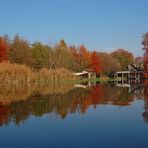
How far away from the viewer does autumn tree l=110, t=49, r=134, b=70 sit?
101562 millimetres

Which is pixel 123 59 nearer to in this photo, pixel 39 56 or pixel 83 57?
pixel 83 57

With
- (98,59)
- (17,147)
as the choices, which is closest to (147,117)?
(17,147)

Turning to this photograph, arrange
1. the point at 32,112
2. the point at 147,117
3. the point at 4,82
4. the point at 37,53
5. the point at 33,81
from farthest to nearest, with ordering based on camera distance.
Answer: the point at 37,53 → the point at 33,81 → the point at 4,82 → the point at 32,112 → the point at 147,117

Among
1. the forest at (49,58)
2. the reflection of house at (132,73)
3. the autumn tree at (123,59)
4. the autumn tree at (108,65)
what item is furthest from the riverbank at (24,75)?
the autumn tree at (123,59)

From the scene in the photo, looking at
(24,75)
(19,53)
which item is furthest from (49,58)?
(24,75)

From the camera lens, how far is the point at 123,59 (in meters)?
105

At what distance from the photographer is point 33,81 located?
53094 millimetres

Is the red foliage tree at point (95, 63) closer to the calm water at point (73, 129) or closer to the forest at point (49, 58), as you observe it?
the forest at point (49, 58)

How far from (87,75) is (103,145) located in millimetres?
77390

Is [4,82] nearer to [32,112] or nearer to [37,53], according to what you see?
[37,53]

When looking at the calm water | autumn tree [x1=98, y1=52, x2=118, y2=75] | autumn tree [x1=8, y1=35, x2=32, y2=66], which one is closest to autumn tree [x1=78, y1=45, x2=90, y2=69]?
autumn tree [x1=98, y1=52, x2=118, y2=75]

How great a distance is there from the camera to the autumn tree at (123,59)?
101562 mm

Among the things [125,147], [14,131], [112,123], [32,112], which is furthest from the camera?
[32,112]

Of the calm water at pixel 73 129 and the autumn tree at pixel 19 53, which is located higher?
the autumn tree at pixel 19 53
